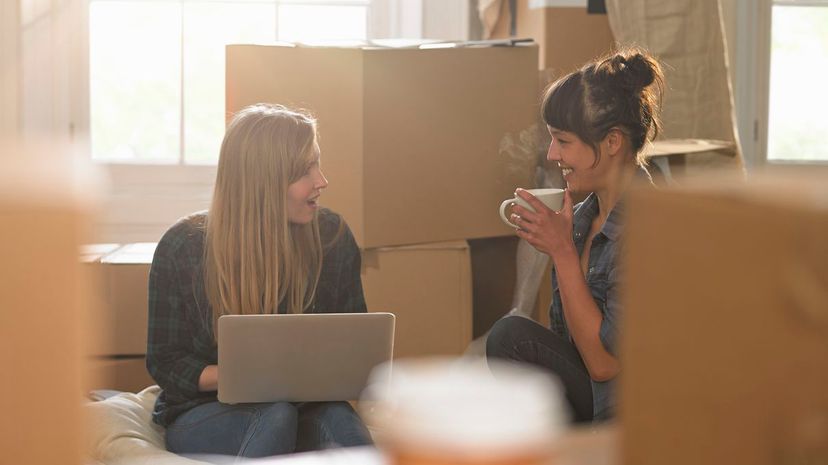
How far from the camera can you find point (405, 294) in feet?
8.01

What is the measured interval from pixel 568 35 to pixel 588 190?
96cm

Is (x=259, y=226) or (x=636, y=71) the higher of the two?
(x=636, y=71)

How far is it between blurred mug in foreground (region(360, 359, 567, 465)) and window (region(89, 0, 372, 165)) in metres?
2.60

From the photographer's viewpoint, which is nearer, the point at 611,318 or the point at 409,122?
the point at 611,318

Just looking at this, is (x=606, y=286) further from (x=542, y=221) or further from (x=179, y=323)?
(x=179, y=323)

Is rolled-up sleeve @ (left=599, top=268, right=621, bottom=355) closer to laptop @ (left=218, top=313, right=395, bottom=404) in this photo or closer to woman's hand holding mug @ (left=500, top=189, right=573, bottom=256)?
woman's hand holding mug @ (left=500, top=189, right=573, bottom=256)

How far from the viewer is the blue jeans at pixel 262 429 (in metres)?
1.68

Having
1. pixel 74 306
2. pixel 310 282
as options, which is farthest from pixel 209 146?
pixel 74 306

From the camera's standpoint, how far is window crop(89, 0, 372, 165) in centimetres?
307

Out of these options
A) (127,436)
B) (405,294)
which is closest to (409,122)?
(405,294)

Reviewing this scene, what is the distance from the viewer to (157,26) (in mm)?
3074

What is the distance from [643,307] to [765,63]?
9.36ft

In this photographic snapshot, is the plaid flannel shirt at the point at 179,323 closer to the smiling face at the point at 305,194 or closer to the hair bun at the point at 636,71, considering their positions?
the smiling face at the point at 305,194

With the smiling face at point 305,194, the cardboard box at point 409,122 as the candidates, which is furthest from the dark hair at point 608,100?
the cardboard box at point 409,122
